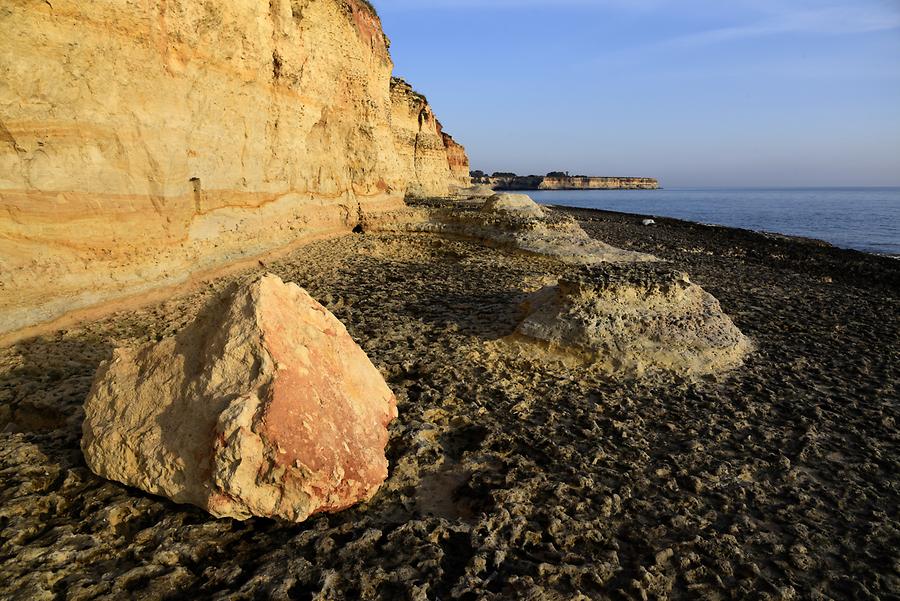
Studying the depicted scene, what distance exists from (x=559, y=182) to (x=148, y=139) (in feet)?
441

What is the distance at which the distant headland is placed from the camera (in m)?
118

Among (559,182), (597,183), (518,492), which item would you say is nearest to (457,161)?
(518,492)

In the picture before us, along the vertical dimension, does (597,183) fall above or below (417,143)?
below

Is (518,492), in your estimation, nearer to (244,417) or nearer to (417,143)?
(244,417)

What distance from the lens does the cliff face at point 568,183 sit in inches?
4684

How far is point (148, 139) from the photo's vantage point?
20.0ft

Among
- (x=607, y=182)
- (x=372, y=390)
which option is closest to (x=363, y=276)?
(x=372, y=390)

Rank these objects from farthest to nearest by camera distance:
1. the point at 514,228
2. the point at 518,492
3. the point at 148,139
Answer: the point at 514,228 < the point at 148,139 < the point at 518,492

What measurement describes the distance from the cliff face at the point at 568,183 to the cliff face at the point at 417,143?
69751 mm

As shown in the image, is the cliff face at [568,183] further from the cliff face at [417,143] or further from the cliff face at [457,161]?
the cliff face at [417,143]

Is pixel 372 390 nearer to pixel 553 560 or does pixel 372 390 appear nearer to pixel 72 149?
pixel 553 560

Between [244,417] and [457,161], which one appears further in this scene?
[457,161]

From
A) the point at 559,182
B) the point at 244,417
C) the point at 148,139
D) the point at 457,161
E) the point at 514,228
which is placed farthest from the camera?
the point at 559,182

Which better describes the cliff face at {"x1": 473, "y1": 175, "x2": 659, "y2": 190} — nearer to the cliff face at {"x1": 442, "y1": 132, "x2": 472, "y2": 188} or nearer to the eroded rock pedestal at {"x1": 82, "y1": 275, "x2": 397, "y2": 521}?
the cliff face at {"x1": 442, "y1": 132, "x2": 472, "y2": 188}
